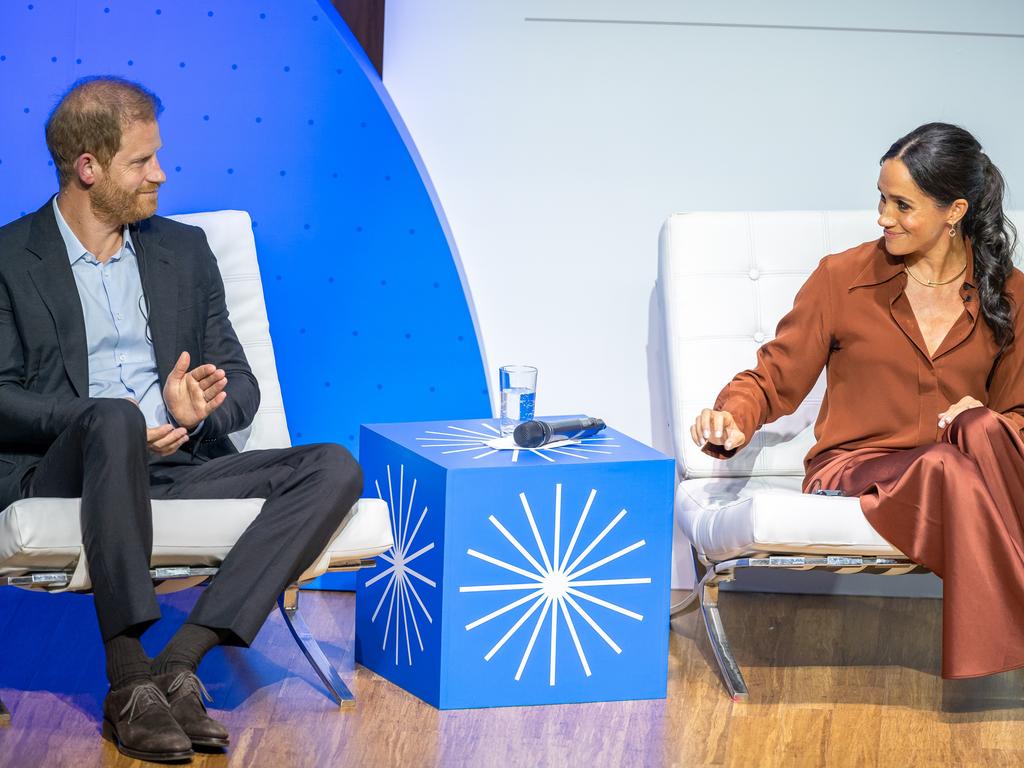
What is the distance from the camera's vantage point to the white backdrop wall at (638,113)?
11.3ft

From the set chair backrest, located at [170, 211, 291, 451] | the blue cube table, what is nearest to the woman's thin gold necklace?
the blue cube table

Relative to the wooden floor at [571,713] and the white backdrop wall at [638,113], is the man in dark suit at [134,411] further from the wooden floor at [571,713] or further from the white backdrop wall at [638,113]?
the white backdrop wall at [638,113]

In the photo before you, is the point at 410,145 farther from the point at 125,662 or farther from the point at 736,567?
the point at 125,662

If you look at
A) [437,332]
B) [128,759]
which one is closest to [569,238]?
[437,332]

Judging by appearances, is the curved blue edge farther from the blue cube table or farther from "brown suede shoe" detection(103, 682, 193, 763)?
"brown suede shoe" detection(103, 682, 193, 763)

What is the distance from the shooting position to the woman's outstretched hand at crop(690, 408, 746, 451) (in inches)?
109

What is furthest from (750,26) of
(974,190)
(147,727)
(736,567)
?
(147,727)

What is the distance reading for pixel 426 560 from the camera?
2666 millimetres

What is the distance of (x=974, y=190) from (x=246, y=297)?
1617 mm

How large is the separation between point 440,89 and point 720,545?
141cm

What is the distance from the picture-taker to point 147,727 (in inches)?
90.0

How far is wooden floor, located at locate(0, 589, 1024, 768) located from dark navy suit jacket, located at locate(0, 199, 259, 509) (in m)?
0.45

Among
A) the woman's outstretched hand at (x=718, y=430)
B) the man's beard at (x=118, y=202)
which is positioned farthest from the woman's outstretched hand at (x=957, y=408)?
the man's beard at (x=118, y=202)

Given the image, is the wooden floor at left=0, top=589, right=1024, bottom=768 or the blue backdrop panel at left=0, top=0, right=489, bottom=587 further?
the blue backdrop panel at left=0, top=0, right=489, bottom=587
